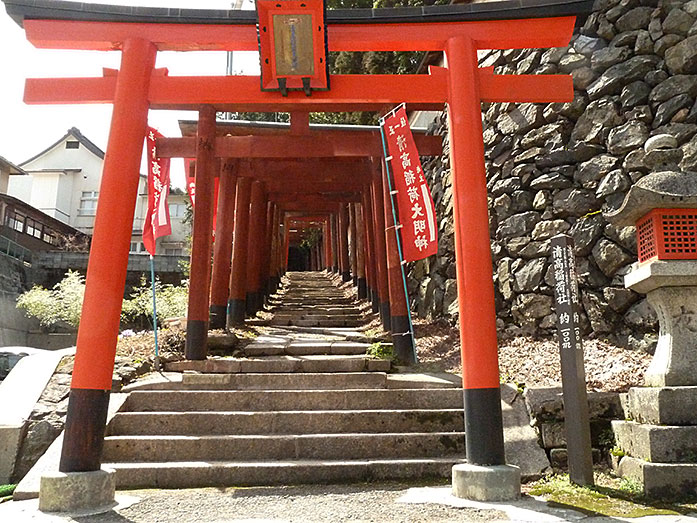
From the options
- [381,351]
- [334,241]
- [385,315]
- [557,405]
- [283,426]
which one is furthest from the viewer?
[334,241]

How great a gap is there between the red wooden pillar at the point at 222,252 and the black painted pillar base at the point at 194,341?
68.3 inches

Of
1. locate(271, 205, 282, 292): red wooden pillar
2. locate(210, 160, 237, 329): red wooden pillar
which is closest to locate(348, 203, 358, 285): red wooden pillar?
locate(271, 205, 282, 292): red wooden pillar

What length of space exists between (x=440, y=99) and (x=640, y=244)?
260cm

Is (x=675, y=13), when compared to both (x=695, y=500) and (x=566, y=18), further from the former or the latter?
(x=695, y=500)

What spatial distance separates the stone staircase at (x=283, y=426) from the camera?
544 centimetres

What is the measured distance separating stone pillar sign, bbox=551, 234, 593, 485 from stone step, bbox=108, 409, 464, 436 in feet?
5.28

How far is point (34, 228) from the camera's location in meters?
28.4

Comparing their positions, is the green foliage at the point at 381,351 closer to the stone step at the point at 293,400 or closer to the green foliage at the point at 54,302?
the stone step at the point at 293,400

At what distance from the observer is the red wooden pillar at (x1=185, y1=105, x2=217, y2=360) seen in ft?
26.3

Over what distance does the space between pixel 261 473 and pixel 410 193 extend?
3.96 meters

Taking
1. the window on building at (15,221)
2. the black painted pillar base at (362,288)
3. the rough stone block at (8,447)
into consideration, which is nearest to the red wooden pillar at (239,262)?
the black painted pillar base at (362,288)

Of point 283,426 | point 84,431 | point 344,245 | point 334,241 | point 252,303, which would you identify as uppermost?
point 334,241

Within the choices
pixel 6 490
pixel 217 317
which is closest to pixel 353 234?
pixel 217 317

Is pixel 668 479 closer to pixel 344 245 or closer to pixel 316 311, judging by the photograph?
pixel 316 311
